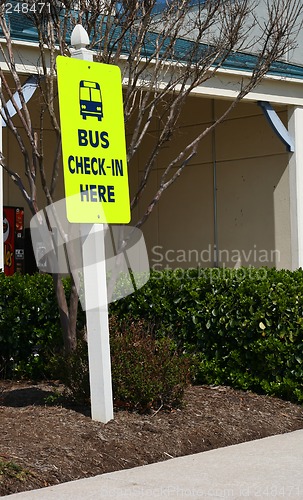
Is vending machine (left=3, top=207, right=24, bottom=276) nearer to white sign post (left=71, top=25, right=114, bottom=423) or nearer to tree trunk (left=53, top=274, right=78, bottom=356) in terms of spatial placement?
tree trunk (left=53, top=274, right=78, bottom=356)

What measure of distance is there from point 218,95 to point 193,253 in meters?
5.16

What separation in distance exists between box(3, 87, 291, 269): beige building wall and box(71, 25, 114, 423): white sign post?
950 cm

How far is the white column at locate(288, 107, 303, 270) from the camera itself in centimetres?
1557

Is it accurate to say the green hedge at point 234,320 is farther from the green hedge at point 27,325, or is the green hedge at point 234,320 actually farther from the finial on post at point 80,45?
the finial on post at point 80,45

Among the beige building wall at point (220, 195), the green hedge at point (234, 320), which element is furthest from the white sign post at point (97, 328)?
the beige building wall at point (220, 195)

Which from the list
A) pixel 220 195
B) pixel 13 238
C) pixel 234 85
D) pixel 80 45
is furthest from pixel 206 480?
pixel 220 195

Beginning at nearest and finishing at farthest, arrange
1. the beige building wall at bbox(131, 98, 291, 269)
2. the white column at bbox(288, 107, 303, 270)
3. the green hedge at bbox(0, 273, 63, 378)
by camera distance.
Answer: the green hedge at bbox(0, 273, 63, 378)
the white column at bbox(288, 107, 303, 270)
the beige building wall at bbox(131, 98, 291, 269)

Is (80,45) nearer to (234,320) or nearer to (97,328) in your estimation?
(97,328)

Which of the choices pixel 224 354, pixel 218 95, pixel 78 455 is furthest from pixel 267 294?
pixel 218 95

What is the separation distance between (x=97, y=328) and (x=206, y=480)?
5.65 feet

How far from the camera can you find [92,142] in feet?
23.0

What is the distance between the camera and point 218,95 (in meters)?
14.2

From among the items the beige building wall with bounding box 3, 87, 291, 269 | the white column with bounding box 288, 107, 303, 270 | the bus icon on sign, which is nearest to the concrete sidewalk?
the bus icon on sign

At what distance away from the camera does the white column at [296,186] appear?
15.6 metres
